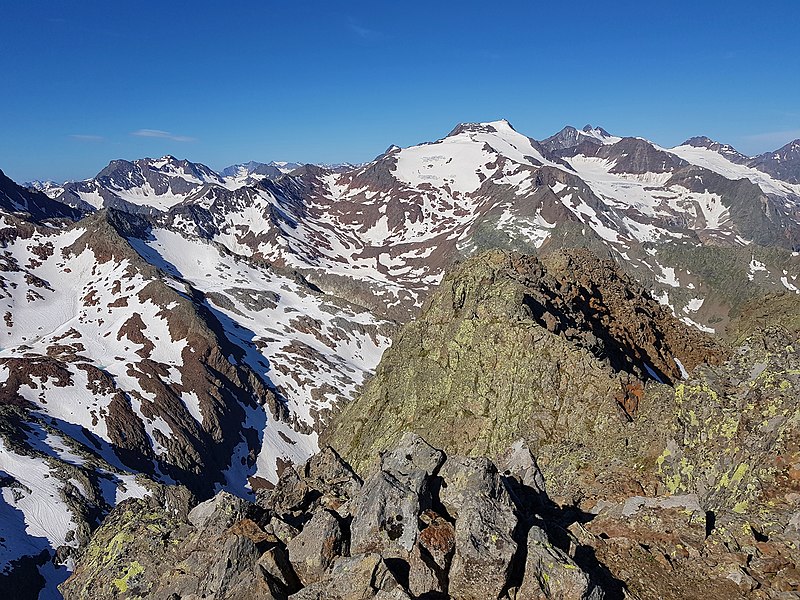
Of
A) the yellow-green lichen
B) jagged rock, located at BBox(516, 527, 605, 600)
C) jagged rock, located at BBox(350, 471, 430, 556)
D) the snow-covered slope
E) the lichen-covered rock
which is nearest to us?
jagged rock, located at BBox(516, 527, 605, 600)

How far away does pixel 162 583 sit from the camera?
55.1 feet

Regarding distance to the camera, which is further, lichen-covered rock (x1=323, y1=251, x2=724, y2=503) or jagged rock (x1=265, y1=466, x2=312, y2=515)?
lichen-covered rock (x1=323, y1=251, x2=724, y2=503)

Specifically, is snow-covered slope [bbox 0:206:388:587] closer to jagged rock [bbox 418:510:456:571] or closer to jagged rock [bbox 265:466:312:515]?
jagged rock [bbox 265:466:312:515]

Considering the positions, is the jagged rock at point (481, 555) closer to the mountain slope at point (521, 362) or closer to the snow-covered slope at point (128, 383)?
the mountain slope at point (521, 362)

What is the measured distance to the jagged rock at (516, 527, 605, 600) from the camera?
1377 cm

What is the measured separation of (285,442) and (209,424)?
21.0 metres

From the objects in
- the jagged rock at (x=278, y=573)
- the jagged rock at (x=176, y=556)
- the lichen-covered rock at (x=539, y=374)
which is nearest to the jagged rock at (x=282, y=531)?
the jagged rock at (x=176, y=556)

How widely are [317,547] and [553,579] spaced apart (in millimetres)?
7152

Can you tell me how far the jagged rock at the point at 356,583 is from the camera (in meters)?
13.3

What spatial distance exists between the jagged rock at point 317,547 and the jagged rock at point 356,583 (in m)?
1.10

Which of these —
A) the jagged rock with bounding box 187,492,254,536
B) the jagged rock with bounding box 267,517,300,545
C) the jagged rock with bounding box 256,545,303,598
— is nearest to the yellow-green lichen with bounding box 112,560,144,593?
the jagged rock with bounding box 187,492,254,536

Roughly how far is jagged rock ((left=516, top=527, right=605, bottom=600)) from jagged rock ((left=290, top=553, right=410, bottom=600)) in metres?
3.94

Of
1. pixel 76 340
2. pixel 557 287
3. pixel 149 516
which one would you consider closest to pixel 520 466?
pixel 149 516

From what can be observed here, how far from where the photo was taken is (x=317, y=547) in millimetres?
15203
